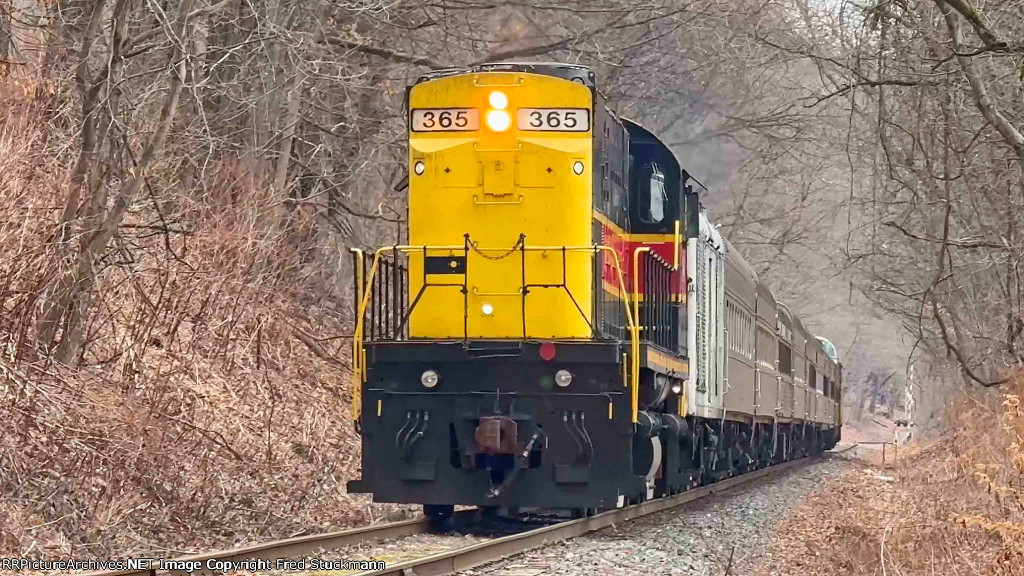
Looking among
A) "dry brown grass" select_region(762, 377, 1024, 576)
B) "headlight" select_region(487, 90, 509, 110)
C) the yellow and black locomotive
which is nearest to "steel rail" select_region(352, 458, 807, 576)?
the yellow and black locomotive

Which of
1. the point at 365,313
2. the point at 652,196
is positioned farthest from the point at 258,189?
the point at 365,313

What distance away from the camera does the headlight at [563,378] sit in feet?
31.4

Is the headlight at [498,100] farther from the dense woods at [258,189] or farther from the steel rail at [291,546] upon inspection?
the steel rail at [291,546]

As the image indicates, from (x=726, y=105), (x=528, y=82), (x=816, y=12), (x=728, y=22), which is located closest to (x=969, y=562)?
(x=528, y=82)

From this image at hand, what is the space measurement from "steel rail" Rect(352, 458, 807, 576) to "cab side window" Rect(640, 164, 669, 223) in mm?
2687

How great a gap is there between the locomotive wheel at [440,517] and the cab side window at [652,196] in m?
3.16

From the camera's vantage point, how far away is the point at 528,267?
400 inches

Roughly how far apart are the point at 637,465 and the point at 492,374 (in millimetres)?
1644

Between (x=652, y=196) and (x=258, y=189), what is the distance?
604 centimetres

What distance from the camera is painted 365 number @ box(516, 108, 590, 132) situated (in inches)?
397

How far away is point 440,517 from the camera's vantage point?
1065 centimetres

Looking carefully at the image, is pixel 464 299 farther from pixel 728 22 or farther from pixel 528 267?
pixel 728 22

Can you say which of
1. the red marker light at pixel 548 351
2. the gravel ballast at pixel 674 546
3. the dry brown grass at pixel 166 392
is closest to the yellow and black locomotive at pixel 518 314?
the red marker light at pixel 548 351

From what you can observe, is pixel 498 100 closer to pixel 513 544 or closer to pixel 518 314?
pixel 518 314
